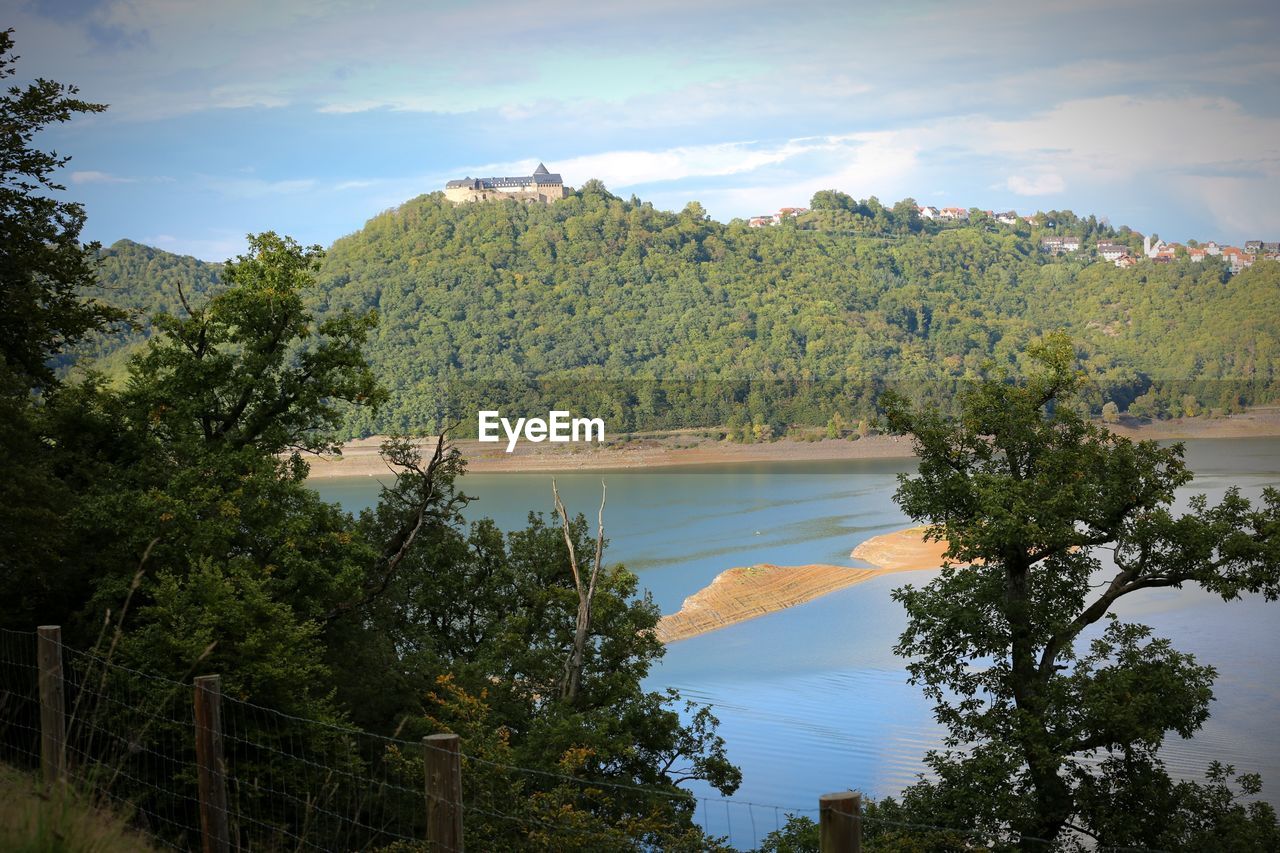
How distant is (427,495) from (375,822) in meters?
5.29

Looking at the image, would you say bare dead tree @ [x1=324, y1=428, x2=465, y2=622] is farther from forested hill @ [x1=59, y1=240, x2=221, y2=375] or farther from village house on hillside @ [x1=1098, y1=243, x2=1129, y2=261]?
village house on hillside @ [x1=1098, y1=243, x2=1129, y2=261]

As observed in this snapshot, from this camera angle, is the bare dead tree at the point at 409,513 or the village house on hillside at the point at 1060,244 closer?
the bare dead tree at the point at 409,513

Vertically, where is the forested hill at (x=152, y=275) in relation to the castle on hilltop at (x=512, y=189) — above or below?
below

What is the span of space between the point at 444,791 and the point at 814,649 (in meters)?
21.9

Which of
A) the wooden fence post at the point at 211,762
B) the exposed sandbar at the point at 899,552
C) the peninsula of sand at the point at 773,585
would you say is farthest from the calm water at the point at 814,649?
the wooden fence post at the point at 211,762

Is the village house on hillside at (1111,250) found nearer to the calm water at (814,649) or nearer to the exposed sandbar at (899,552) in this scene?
the calm water at (814,649)

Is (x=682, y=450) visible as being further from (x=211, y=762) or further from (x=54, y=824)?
(x=54, y=824)

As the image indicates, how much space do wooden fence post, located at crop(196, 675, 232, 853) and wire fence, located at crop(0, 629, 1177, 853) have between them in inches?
21.5

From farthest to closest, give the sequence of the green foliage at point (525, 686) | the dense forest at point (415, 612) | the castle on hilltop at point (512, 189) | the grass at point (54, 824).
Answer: the castle on hilltop at point (512, 189), the green foliage at point (525, 686), the dense forest at point (415, 612), the grass at point (54, 824)

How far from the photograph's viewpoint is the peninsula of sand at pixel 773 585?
27.3m

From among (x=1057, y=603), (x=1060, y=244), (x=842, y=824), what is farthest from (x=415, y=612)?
(x=1060, y=244)

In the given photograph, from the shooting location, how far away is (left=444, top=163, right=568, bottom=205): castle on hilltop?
9969 cm

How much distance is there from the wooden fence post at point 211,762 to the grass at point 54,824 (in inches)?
9.4

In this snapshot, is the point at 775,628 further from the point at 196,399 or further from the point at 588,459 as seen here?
the point at 588,459
